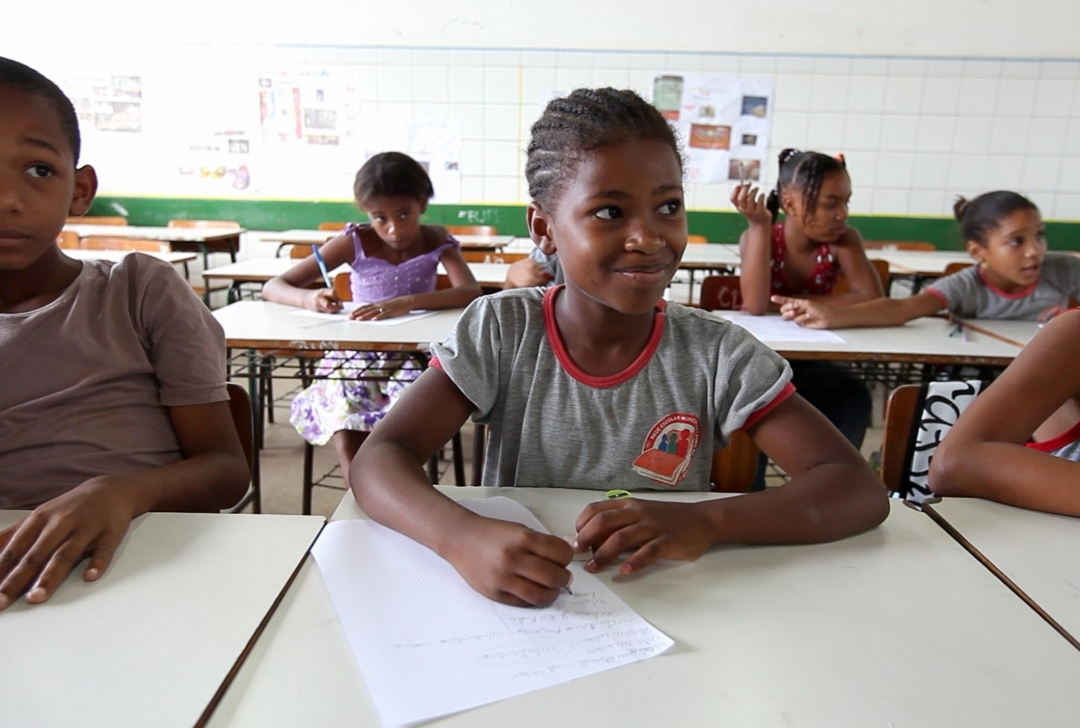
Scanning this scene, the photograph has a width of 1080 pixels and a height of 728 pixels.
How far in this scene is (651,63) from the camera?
4.60 metres

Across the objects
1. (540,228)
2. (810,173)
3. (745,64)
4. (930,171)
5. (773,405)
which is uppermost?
(745,64)

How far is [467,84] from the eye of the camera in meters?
4.68

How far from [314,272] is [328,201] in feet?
8.54

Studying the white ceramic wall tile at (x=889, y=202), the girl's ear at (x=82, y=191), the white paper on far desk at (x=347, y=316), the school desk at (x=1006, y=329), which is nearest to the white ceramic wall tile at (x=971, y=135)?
the white ceramic wall tile at (x=889, y=202)

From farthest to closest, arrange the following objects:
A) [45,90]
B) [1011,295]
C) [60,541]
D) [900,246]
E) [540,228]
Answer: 1. [900,246]
2. [1011,295]
3. [540,228]
4. [45,90]
5. [60,541]

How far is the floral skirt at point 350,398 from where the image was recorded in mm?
2082

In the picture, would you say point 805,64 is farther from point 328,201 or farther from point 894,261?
point 328,201

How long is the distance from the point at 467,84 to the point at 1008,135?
3420mm

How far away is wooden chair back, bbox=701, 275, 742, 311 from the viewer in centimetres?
245

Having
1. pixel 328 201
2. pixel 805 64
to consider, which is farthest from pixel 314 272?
pixel 805 64

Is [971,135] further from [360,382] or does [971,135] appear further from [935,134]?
[360,382]

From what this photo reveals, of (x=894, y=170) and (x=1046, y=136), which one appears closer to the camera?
(x=1046, y=136)

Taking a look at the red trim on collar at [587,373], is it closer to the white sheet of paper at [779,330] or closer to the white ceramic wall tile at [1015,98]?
the white sheet of paper at [779,330]

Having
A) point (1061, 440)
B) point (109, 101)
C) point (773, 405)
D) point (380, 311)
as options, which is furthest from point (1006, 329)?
→ point (109, 101)
